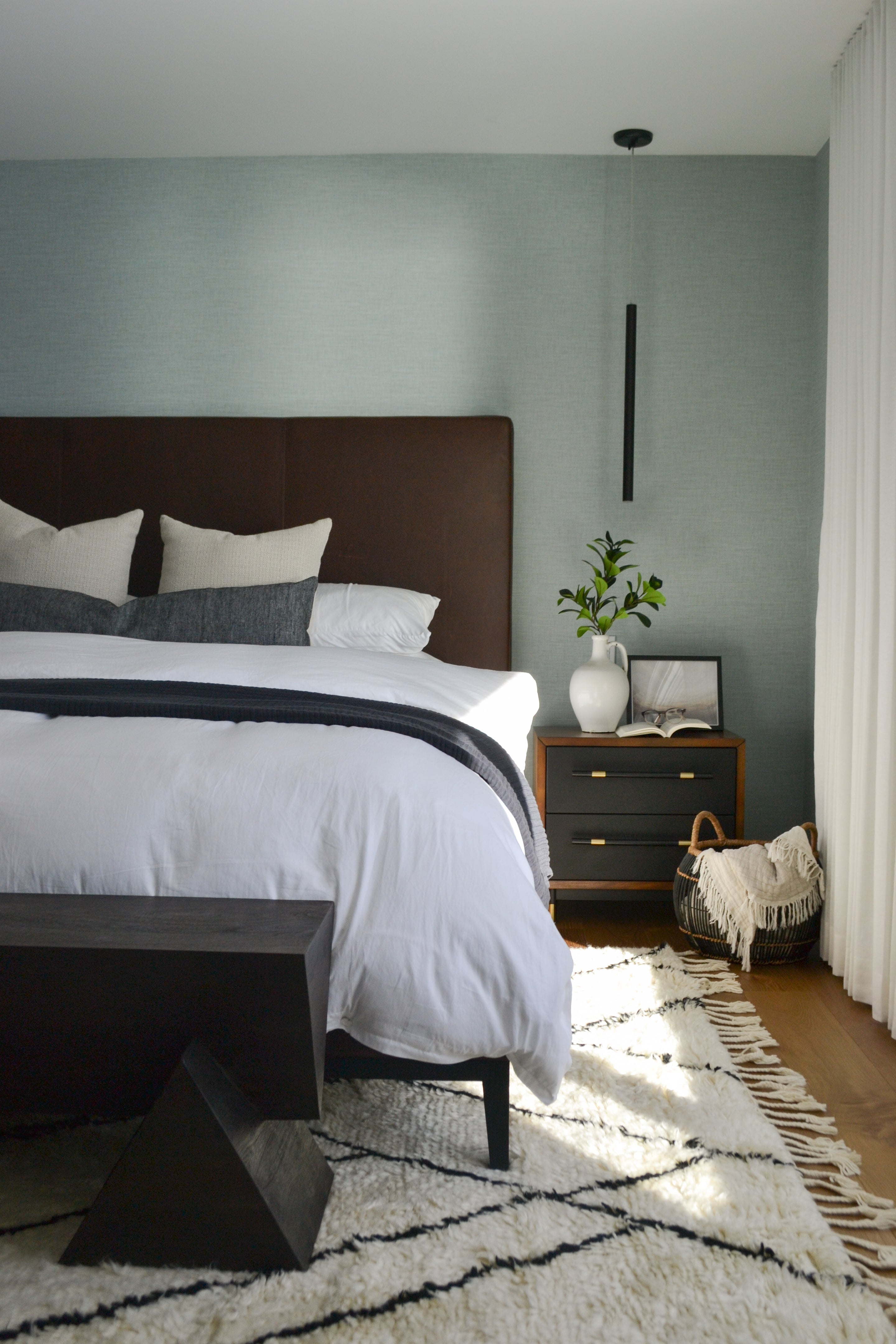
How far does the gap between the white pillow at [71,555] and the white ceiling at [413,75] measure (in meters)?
1.23

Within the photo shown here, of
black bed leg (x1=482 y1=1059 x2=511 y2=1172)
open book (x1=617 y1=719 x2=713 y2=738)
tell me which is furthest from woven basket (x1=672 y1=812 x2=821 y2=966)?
black bed leg (x1=482 y1=1059 x2=511 y2=1172)

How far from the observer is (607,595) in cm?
334

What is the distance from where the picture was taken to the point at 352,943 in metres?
1.30

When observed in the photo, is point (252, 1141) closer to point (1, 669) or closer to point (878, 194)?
point (1, 669)

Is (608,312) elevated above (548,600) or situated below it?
above

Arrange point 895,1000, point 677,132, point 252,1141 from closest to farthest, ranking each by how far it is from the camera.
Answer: point 252,1141, point 895,1000, point 677,132

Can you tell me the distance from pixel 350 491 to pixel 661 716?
1.22m

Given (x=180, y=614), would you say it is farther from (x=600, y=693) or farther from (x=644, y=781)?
(x=644, y=781)

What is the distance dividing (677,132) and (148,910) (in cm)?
290

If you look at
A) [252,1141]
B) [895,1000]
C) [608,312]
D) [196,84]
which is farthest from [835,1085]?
[196,84]

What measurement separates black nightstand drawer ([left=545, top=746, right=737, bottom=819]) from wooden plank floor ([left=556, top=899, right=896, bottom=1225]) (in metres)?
0.36

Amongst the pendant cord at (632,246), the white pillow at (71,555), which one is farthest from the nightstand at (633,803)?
the pendant cord at (632,246)


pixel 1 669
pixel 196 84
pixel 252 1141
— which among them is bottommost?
pixel 252 1141

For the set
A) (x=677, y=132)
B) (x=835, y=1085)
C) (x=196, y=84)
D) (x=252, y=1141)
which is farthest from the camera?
(x=677, y=132)
